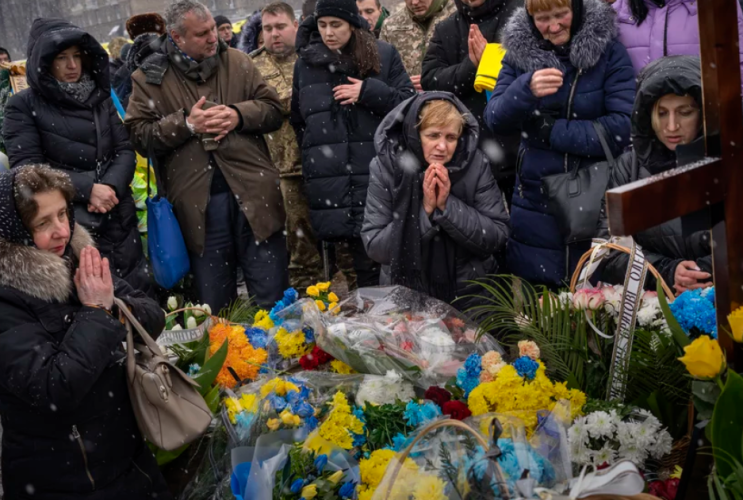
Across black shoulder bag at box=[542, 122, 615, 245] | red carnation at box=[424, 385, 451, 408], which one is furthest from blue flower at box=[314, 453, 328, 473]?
black shoulder bag at box=[542, 122, 615, 245]

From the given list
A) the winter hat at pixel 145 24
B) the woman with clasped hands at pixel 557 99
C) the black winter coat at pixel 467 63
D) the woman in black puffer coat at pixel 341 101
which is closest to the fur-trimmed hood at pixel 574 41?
the woman with clasped hands at pixel 557 99

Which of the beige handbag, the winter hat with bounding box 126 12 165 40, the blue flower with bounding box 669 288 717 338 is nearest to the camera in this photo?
the blue flower with bounding box 669 288 717 338

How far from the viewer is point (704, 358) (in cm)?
180

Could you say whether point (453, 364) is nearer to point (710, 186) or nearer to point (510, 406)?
point (510, 406)

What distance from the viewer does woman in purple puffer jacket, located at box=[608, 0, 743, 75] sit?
3803 millimetres

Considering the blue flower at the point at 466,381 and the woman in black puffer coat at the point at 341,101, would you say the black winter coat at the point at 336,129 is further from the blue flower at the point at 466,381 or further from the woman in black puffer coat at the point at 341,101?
the blue flower at the point at 466,381

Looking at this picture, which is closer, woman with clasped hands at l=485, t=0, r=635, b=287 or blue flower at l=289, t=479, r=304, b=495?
blue flower at l=289, t=479, r=304, b=495

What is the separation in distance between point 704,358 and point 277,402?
53.3 inches

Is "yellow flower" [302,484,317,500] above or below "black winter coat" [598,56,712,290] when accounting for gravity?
below

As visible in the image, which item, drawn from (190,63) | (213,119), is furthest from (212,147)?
(190,63)

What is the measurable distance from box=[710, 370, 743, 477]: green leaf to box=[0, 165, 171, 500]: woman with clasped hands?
5.76ft

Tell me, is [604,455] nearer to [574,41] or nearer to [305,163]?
[574,41]

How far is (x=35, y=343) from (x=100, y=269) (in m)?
0.31

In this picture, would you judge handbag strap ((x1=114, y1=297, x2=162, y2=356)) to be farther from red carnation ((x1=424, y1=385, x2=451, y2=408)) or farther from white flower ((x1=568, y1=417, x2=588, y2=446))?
white flower ((x1=568, y1=417, x2=588, y2=446))
